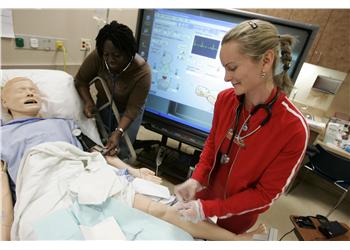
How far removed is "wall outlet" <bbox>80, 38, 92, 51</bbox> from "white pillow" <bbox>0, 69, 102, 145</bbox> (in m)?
0.69

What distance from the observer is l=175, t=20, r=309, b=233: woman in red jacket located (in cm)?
89

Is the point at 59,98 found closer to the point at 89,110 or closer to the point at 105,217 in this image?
the point at 89,110

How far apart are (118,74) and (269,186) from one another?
115cm

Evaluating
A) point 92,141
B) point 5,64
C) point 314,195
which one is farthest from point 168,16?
point 314,195

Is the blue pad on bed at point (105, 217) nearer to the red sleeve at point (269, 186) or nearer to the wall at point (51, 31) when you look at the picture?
the red sleeve at point (269, 186)

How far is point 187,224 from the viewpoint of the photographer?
1.23m

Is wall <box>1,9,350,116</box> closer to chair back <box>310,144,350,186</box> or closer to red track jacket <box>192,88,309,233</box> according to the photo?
red track jacket <box>192,88,309,233</box>

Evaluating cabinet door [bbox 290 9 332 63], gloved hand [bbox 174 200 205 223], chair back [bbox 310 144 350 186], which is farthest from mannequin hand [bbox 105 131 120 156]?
cabinet door [bbox 290 9 332 63]

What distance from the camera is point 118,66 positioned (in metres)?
1.52

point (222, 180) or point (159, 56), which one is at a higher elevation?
point (159, 56)

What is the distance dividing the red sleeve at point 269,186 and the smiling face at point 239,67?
272 millimetres

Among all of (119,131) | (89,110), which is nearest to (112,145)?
(119,131)

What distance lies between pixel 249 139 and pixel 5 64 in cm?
200

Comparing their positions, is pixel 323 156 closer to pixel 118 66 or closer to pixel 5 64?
pixel 118 66
